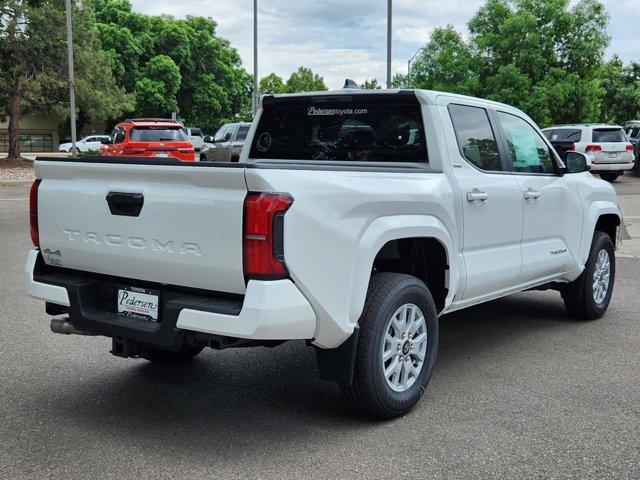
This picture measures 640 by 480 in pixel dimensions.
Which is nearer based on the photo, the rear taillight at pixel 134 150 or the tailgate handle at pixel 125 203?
the tailgate handle at pixel 125 203

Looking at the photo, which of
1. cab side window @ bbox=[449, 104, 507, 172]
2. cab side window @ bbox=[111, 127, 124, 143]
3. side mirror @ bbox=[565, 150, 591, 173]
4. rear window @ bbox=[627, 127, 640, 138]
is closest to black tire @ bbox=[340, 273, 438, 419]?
cab side window @ bbox=[449, 104, 507, 172]

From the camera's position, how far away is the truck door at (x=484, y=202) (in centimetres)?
Answer: 473

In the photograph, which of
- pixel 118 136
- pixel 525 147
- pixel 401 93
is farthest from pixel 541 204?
pixel 118 136

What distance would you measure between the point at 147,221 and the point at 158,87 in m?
49.1

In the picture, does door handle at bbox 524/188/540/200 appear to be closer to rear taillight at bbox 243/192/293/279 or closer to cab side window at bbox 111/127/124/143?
rear taillight at bbox 243/192/293/279

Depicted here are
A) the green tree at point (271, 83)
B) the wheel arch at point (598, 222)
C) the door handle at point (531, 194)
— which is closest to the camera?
the door handle at point (531, 194)

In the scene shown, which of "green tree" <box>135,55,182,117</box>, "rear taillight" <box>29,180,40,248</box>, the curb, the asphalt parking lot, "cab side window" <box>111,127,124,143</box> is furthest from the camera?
"green tree" <box>135,55,182,117</box>

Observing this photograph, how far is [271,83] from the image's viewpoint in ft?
322

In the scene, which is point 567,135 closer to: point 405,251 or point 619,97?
point 405,251

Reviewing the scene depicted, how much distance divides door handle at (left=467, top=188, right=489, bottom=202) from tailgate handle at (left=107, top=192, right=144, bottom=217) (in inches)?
83.2

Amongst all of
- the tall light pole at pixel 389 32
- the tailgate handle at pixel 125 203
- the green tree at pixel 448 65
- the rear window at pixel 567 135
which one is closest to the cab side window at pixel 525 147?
the tailgate handle at pixel 125 203

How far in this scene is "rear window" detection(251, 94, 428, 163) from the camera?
4863mm

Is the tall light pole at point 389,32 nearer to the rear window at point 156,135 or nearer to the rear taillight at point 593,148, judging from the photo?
the rear taillight at point 593,148

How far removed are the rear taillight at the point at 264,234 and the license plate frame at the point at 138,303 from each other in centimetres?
64
